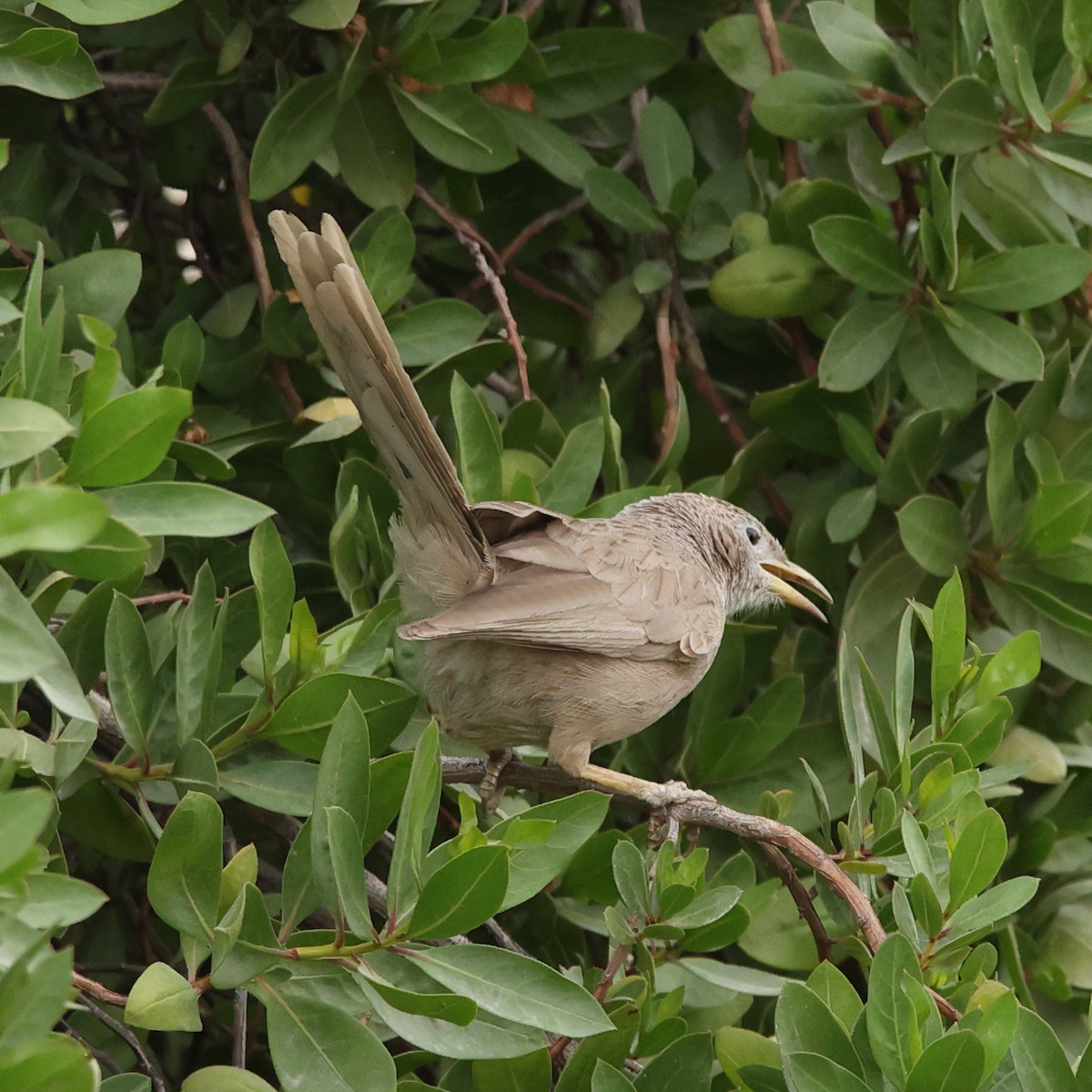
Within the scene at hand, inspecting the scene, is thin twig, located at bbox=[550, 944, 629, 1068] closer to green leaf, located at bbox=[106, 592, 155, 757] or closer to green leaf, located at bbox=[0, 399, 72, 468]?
green leaf, located at bbox=[106, 592, 155, 757]

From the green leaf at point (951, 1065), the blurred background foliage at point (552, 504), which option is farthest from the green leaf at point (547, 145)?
the green leaf at point (951, 1065)

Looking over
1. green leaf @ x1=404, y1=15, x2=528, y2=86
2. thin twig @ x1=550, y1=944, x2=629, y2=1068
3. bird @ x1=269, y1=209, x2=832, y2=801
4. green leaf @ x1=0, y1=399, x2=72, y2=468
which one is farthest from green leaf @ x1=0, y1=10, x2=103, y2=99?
thin twig @ x1=550, y1=944, x2=629, y2=1068

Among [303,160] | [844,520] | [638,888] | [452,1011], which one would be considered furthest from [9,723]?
[844,520]

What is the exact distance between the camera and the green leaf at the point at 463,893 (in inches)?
80.7

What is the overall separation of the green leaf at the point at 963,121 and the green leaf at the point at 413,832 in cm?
217

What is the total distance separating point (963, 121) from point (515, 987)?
2409 millimetres

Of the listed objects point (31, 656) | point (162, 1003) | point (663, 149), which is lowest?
point (162, 1003)

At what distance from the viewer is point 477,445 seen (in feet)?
10.8

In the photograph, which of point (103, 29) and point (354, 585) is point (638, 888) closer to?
point (354, 585)

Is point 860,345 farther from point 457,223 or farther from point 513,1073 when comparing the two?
point 513,1073

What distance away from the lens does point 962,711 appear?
9.50 feet

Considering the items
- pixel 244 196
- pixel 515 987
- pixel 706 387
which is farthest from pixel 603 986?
pixel 244 196

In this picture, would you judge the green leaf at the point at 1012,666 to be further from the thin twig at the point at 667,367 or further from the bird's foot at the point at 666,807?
the thin twig at the point at 667,367

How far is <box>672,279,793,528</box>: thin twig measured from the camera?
407cm
